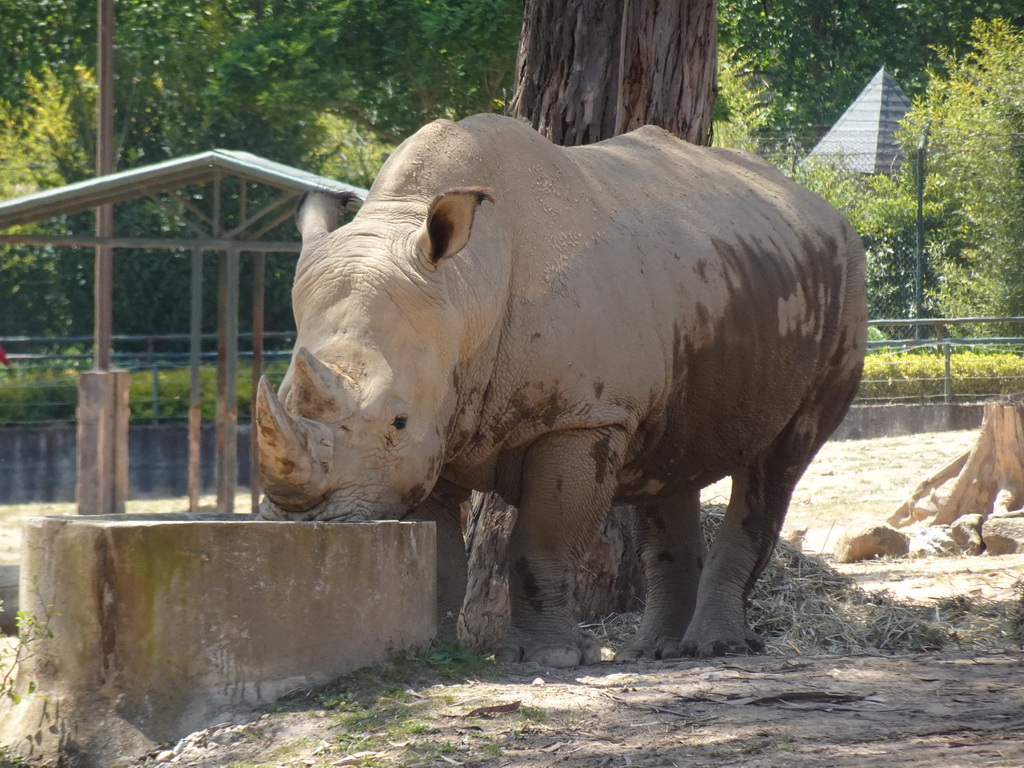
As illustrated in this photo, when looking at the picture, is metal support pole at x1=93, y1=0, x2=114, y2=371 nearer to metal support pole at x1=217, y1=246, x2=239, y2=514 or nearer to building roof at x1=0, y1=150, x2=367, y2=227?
building roof at x1=0, y1=150, x2=367, y2=227

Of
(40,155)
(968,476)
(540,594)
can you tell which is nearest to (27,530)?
(540,594)

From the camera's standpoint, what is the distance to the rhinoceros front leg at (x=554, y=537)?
530cm

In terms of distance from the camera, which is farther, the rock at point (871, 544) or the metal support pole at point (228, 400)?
the metal support pole at point (228, 400)

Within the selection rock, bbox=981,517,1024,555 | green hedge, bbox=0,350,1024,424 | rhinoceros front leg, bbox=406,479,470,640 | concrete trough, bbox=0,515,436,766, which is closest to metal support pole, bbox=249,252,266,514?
green hedge, bbox=0,350,1024,424

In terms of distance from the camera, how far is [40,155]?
2527 cm

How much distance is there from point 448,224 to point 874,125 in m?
24.8

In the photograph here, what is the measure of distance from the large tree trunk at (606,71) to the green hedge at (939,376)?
11.2 m

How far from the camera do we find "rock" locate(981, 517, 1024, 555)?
369 inches

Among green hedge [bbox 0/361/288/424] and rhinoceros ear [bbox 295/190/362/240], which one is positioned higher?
rhinoceros ear [bbox 295/190/362/240]

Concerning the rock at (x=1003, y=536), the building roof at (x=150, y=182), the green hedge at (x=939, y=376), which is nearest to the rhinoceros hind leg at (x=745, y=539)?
the rock at (x=1003, y=536)

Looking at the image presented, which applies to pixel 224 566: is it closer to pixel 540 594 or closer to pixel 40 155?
pixel 540 594

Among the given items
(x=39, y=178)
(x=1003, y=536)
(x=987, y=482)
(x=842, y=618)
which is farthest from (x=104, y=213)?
(x=39, y=178)

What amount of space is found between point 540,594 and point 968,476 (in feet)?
22.6

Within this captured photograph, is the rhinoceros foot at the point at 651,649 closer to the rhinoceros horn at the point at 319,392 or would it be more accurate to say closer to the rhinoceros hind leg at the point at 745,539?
the rhinoceros hind leg at the point at 745,539
